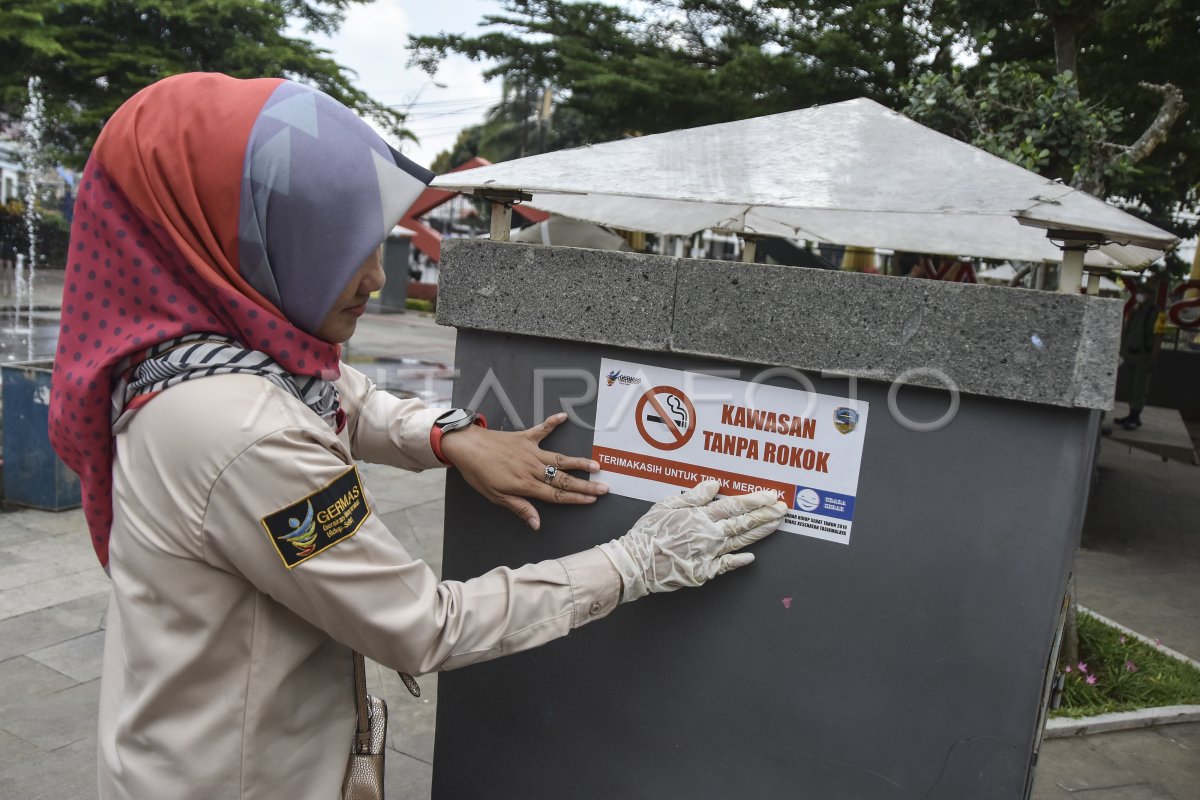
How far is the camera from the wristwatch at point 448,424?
75.9 inches

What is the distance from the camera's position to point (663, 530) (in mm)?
Result: 1679

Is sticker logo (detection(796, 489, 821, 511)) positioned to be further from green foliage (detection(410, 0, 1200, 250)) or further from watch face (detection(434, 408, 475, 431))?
green foliage (detection(410, 0, 1200, 250))

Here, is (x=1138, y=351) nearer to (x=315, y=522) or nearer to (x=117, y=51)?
(x=315, y=522)

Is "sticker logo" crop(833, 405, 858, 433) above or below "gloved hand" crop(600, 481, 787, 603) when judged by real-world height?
above

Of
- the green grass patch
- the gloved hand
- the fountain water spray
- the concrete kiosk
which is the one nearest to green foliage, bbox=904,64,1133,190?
the green grass patch

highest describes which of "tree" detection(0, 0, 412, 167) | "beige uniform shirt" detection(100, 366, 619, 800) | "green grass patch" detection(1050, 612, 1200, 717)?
"tree" detection(0, 0, 412, 167)

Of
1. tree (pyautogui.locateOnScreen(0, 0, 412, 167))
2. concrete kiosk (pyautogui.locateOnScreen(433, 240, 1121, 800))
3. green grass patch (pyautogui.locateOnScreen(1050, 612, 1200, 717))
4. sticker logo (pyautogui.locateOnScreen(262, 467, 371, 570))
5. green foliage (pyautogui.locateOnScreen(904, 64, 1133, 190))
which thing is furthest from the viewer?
tree (pyautogui.locateOnScreen(0, 0, 412, 167))

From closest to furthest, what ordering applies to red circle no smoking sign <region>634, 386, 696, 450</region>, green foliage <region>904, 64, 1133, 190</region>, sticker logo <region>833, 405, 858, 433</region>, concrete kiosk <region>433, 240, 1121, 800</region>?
concrete kiosk <region>433, 240, 1121, 800</region> → sticker logo <region>833, 405, 858, 433</region> → red circle no smoking sign <region>634, 386, 696, 450</region> → green foliage <region>904, 64, 1133, 190</region>

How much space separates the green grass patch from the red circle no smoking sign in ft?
9.11

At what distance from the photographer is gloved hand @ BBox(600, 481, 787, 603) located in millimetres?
1641

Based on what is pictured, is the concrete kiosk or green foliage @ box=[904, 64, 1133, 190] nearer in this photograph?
the concrete kiosk

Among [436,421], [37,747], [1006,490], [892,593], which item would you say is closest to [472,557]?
[436,421]

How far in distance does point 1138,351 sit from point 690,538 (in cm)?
1229

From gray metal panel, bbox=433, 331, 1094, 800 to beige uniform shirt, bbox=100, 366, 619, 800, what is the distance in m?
0.38
